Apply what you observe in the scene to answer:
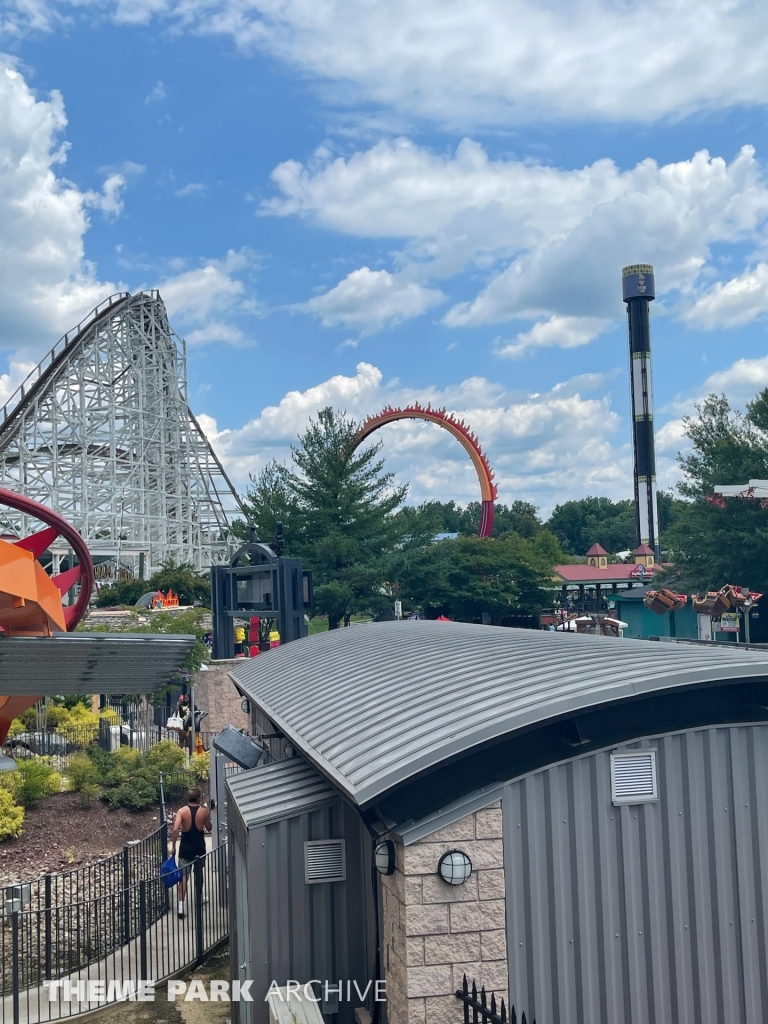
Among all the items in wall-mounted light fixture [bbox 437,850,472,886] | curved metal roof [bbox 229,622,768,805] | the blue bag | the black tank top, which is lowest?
the blue bag

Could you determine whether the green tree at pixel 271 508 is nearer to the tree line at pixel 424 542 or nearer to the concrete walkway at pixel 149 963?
the tree line at pixel 424 542

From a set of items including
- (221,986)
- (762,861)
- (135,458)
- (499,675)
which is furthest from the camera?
(135,458)

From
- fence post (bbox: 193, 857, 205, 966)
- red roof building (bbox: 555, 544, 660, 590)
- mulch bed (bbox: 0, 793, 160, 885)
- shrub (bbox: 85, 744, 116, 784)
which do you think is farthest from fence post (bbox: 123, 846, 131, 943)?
red roof building (bbox: 555, 544, 660, 590)

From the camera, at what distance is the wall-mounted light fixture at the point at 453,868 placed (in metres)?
4.89

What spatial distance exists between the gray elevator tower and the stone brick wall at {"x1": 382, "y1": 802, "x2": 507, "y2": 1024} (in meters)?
66.1

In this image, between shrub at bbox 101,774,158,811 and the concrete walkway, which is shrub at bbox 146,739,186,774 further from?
the concrete walkway

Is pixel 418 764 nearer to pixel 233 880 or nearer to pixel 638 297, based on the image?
pixel 233 880

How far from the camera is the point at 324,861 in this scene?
5.94 meters

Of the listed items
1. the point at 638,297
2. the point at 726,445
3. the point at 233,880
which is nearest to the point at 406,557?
the point at 726,445

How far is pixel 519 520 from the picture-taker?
105000mm

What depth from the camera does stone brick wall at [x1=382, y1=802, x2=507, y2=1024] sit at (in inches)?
192

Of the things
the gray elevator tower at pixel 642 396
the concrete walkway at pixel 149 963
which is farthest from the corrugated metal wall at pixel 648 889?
the gray elevator tower at pixel 642 396

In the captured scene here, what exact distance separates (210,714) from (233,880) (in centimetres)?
1150

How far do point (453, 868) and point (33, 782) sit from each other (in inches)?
407
